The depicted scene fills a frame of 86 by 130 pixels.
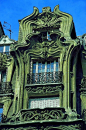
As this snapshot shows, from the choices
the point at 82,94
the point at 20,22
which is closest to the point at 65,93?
the point at 82,94

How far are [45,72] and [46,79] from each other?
1.87 feet

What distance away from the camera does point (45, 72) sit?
1018 inches

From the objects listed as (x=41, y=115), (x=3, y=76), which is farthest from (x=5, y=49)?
(x=41, y=115)

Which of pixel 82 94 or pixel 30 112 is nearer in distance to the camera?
pixel 30 112

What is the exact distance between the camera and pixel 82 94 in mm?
24984

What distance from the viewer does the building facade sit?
23062 mm

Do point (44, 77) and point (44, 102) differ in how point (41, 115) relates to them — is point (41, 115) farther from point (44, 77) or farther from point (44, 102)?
point (44, 77)

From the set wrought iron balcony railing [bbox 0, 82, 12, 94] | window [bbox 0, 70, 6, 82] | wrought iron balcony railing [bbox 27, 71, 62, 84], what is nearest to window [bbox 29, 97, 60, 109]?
wrought iron balcony railing [bbox 27, 71, 62, 84]

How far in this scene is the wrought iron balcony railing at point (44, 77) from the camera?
2539 cm

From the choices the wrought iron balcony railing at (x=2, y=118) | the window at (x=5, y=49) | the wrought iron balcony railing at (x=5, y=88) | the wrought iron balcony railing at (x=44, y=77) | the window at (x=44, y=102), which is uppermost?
the window at (x=5, y=49)

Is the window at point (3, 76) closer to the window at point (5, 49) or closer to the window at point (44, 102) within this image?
the window at point (5, 49)

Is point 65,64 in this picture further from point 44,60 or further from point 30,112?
point 30,112

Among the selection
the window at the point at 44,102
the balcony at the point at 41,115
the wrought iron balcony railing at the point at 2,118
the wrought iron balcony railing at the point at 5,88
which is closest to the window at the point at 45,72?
the window at the point at 44,102

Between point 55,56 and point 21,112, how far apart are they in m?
5.17
